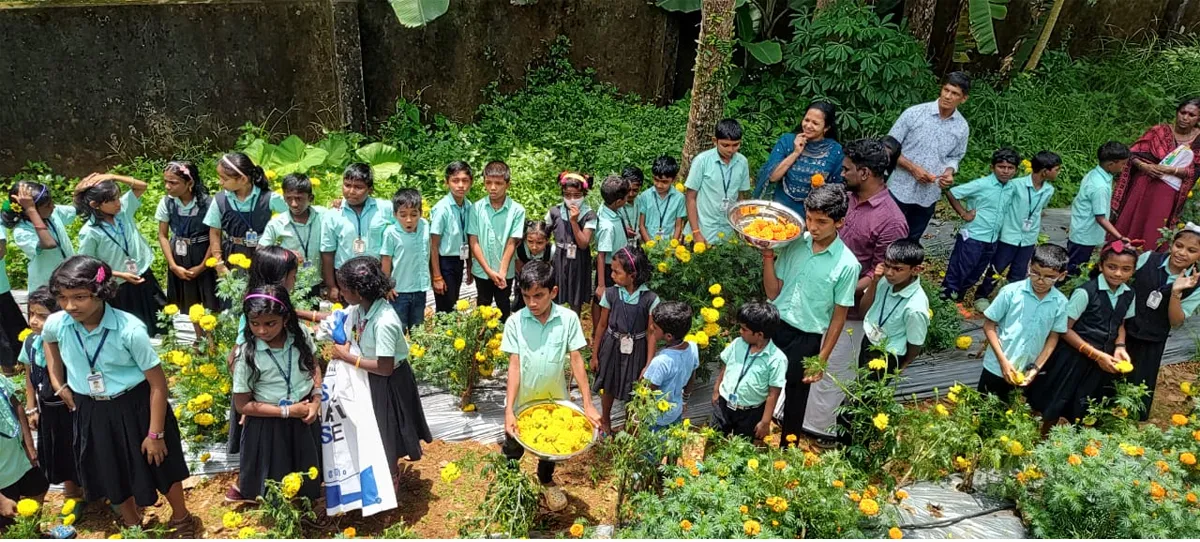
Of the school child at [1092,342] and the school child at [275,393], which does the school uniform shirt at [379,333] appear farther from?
the school child at [1092,342]

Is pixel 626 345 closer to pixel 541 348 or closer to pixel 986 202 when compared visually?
pixel 541 348

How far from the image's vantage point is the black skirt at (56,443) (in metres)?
3.99

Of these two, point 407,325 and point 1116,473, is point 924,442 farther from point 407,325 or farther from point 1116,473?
point 407,325

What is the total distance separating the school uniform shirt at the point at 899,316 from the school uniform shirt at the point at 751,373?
2.10 ft

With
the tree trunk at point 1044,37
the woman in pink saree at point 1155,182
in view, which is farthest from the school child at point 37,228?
the tree trunk at point 1044,37

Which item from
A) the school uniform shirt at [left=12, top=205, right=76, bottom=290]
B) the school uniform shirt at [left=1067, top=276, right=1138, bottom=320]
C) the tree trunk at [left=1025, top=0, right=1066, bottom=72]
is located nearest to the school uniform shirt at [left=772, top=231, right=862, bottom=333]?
the school uniform shirt at [left=1067, top=276, right=1138, bottom=320]

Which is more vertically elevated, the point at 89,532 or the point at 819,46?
the point at 819,46

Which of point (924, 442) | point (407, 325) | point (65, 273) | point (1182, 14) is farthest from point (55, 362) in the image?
point (1182, 14)

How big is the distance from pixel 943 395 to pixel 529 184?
14.0ft

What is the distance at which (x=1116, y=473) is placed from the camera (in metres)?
3.69

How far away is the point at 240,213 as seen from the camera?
528cm

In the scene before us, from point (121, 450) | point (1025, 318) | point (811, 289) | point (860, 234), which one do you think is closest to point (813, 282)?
point (811, 289)

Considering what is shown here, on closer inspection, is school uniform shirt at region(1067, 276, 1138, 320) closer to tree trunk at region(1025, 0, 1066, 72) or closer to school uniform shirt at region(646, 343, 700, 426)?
school uniform shirt at region(646, 343, 700, 426)

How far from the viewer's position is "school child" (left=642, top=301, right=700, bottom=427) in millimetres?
4152
